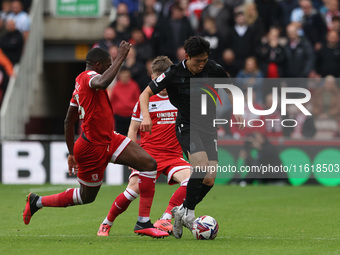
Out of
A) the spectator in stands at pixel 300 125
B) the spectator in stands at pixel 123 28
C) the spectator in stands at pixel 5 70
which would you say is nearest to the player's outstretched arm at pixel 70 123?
the spectator in stands at pixel 300 125

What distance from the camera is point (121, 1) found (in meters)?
20.8

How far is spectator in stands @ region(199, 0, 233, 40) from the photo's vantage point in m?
18.4

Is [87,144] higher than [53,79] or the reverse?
higher

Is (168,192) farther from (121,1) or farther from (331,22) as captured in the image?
(121,1)

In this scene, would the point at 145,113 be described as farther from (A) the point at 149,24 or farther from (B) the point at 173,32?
(A) the point at 149,24

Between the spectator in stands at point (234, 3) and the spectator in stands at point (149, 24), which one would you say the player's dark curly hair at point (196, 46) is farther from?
the spectator in stands at point (234, 3)

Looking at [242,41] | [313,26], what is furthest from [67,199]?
[313,26]

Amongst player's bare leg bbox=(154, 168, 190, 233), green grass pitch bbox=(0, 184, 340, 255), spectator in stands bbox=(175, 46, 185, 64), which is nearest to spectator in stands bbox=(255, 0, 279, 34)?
spectator in stands bbox=(175, 46, 185, 64)

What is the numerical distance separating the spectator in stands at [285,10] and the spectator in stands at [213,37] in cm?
173

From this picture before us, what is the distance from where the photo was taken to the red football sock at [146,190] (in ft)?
28.2

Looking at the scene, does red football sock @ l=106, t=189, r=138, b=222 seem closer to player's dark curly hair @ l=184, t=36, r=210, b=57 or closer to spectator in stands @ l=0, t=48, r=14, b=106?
player's dark curly hair @ l=184, t=36, r=210, b=57

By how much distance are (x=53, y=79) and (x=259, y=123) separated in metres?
8.65

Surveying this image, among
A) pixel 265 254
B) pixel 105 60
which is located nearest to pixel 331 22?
pixel 105 60

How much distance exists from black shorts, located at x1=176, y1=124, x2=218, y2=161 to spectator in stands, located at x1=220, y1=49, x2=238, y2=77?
9113 millimetres
